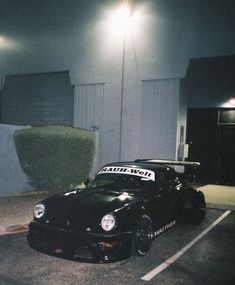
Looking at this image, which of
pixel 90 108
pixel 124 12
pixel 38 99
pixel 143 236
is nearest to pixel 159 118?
pixel 90 108

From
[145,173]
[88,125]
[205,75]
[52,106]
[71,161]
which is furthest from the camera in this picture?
[52,106]

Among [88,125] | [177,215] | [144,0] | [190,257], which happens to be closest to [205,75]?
[144,0]

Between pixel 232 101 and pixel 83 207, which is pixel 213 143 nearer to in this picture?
pixel 232 101

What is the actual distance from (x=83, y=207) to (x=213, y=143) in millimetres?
9938

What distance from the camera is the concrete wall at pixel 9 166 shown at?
31.9 feet

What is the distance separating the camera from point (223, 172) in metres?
13.5

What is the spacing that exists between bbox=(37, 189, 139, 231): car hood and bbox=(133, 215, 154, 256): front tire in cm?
36

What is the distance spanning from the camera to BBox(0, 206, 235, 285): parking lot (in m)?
4.25

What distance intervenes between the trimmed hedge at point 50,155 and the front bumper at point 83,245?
18.4 ft

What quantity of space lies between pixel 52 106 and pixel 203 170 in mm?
7805

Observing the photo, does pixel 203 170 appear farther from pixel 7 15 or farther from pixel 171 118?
pixel 7 15

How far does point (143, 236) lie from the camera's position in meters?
5.08

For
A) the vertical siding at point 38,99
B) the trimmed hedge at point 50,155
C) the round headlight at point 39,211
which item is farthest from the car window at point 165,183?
the vertical siding at point 38,99

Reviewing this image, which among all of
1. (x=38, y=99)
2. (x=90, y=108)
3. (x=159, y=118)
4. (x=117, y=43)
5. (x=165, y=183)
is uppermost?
(x=117, y=43)
